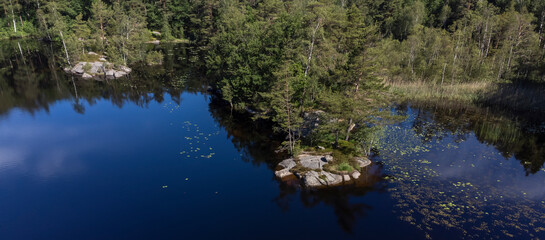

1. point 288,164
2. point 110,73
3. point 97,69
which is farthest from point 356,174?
point 97,69

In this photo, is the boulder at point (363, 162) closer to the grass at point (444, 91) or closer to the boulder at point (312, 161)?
the boulder at point (312, 161)

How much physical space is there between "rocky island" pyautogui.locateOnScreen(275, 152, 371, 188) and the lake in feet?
3.89

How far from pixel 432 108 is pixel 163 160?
52529 millimetres

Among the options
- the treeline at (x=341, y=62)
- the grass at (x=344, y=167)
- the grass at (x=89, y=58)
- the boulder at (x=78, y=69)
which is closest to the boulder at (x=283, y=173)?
the treeline at (x=341, y=62)

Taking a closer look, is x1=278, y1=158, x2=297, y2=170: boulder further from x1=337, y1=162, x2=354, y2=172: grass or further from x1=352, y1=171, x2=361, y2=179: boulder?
x1=352, y1=171, x2=361, y2=179: boulder

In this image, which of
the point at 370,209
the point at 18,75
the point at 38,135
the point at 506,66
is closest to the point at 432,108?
the point at 506,66

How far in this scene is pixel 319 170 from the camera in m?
35.2

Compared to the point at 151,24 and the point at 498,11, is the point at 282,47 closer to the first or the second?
the point at 498,11

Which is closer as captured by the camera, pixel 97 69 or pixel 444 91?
pixel 444 91

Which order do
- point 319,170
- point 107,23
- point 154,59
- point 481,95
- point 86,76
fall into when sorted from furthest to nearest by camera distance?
point 107,23 < point 154,59 < point 86,76 < point 481,95 < point 319,170

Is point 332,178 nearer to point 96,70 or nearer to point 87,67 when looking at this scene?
point 87,67

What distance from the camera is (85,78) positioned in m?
78.1

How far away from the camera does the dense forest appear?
125ft

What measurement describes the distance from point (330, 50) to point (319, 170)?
21.5 metres
